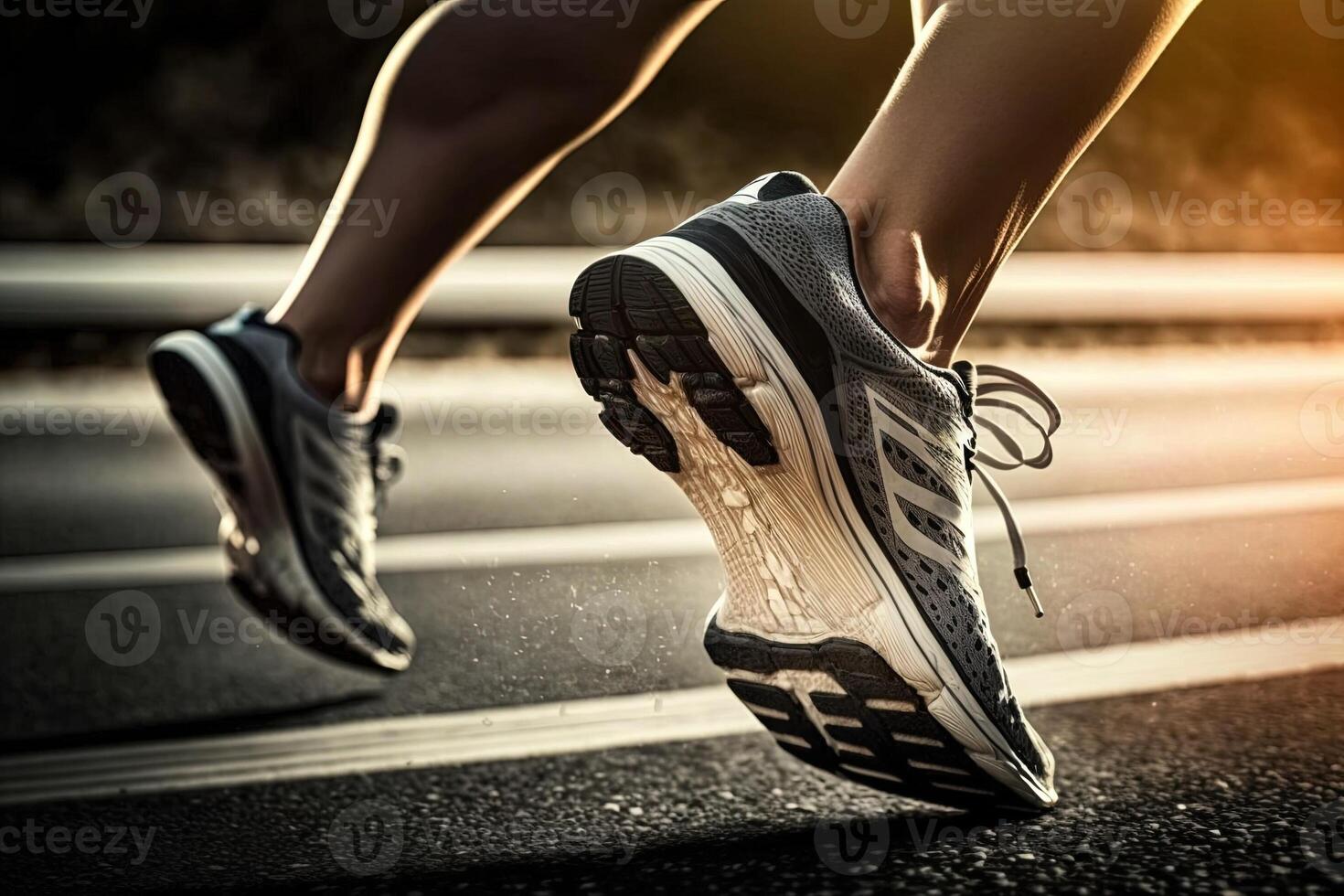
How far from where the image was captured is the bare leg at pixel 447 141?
110 centimetres

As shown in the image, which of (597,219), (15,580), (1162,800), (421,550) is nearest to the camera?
(1162,800)

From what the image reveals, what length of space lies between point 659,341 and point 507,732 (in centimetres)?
46

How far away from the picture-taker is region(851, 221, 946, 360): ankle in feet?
2.62

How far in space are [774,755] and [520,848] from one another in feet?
0.86

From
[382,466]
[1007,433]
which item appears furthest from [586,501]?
[1007,433]

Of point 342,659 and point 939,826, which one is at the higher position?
point 939,826

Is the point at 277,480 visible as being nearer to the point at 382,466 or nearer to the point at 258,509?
the point at 258,509

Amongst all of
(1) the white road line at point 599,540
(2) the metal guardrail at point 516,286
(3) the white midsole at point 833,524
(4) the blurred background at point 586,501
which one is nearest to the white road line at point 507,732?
(4) the blurred background at point 586,501

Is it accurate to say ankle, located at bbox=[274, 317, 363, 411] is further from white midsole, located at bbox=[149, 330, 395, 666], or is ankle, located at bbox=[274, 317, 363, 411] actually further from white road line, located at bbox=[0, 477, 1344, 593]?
white road line, located at bbox=[0, 477, 1344, 593]

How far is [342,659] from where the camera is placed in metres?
1.11

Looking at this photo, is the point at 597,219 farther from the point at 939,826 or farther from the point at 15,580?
the point at 939,826

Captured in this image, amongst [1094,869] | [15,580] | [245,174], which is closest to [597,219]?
[245,174]

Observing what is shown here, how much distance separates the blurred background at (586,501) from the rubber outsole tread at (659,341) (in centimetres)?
26

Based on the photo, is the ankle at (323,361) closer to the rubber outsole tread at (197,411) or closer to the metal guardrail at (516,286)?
the rubber outsole tread at (197,411)
